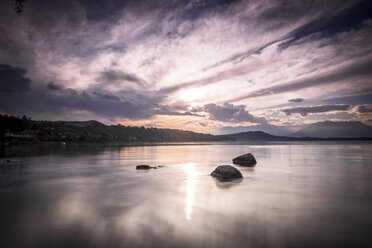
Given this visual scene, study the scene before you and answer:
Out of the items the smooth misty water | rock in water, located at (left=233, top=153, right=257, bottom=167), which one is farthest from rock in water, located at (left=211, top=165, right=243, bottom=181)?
rock in water, located at (left=233, top=153, right=257, bottom=167)

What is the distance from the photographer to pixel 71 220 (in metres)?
8.65

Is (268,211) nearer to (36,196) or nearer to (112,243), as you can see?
(112,243)

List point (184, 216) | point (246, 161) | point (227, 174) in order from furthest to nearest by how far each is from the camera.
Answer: point (246, 161) → point (227, 174) → point (184, 216)

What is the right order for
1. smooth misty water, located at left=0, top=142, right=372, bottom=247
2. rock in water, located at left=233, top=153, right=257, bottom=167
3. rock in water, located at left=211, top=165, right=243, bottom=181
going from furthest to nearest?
rock in water, located at left=233, top=153, right=257, bottom=167, rock in water, located at left=211, top=165, right=243, bottom=181, smooth misty water, located at left=0, top=142, right=372, bottom=247

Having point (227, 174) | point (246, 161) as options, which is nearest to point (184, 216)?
point (227, 174)

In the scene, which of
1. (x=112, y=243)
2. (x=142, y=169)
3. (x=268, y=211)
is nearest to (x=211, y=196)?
(x=268, y=211)

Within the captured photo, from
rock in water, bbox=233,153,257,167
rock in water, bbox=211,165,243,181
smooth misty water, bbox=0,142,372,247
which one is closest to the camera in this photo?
smooth misty water, bbox=0,142,372,247

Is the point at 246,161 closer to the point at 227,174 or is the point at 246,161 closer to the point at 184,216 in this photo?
the point at 227,174

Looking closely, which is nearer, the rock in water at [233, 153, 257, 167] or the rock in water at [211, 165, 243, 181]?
the rock in water at [211, 165, 243, 181]

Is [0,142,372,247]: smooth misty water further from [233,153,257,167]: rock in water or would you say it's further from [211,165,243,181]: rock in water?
[233,153,257,167]: rock in water

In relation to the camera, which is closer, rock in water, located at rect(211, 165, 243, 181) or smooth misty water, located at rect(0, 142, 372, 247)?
smooth misty water, located at rect(0, 142, 372, 247)

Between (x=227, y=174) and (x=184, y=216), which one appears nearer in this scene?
(x=184, y=216)

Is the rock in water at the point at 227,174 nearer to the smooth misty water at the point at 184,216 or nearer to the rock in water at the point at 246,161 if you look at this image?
the smooth misty water at the point at 184,216

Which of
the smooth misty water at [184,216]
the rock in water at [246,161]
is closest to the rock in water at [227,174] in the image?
the smooth misty water at [184,216]
